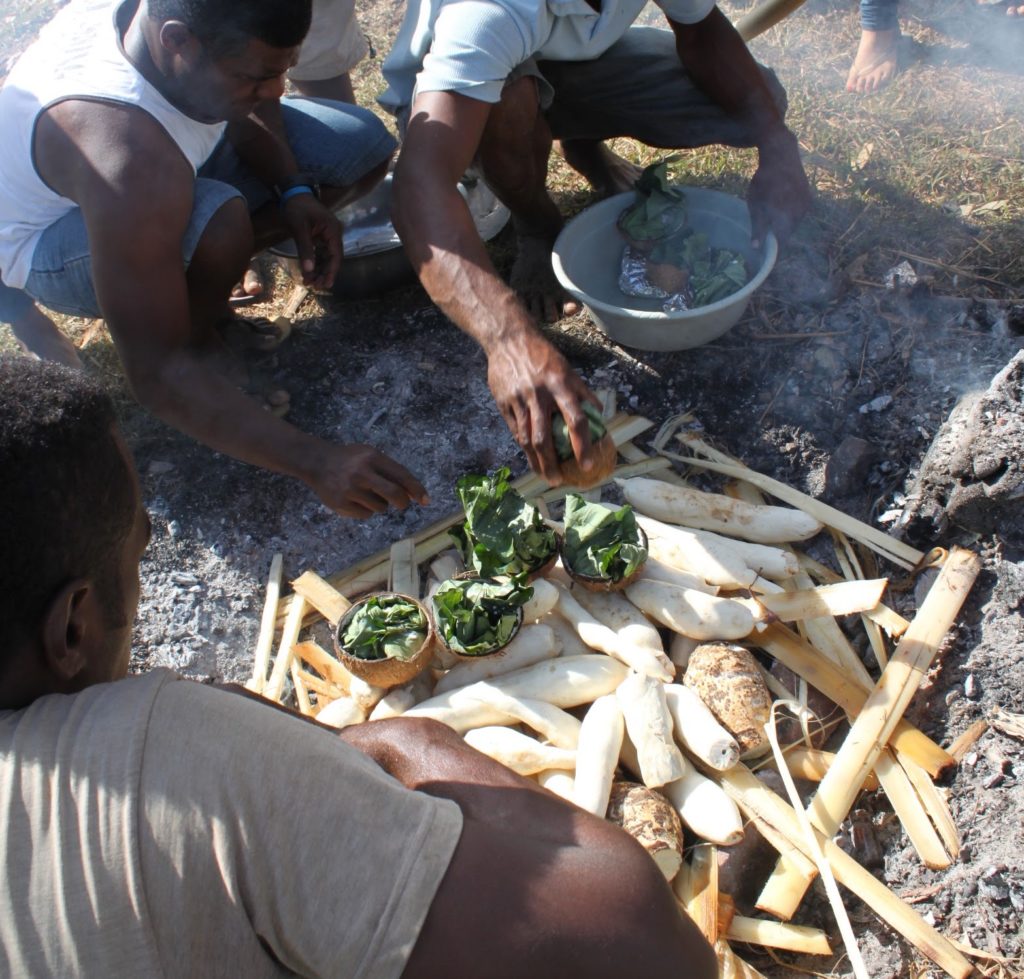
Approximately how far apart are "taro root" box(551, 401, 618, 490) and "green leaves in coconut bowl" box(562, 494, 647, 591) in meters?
0.37

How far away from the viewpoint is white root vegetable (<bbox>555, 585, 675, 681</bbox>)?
2326mm

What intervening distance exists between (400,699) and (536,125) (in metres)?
2.16

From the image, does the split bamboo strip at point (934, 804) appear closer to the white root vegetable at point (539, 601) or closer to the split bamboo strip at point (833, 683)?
the split bamboo strip at point (833, 683)

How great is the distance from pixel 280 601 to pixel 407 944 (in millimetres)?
1865

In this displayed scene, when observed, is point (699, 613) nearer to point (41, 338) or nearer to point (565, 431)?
point (565, 431)

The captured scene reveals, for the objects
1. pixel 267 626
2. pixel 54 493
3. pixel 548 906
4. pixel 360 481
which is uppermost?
pixel 54 493

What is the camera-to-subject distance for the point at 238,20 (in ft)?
7.16

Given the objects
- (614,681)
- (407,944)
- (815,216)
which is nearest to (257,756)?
(407,944)

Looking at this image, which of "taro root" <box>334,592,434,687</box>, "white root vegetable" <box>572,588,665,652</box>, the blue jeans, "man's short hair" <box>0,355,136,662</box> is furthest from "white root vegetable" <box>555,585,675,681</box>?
the blue jeans

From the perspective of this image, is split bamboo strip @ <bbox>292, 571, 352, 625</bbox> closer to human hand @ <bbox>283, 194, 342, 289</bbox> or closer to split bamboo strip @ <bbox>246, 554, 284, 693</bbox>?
split bamboo strip @ <bbox>246, 554, 284, 693</bbox>

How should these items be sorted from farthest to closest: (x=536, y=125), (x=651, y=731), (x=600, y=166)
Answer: (x=600, y=166)
(x=536, y=125)
(x=651, y=731)

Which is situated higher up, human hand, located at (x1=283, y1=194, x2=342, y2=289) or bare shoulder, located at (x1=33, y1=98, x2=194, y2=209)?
bare shoulder, located at (x1=33, y1=98, x2=194, y2=209)

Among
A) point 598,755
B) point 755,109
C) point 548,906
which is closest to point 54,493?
point 548,906

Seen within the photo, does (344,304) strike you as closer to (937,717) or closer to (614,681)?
(614,681)
